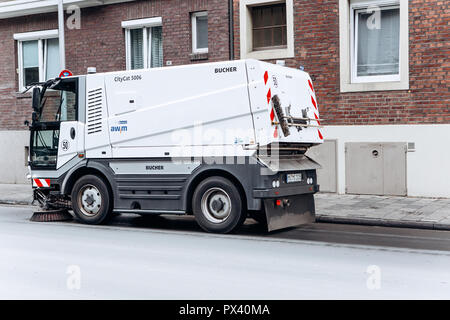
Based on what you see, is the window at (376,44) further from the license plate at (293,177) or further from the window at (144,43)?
the window at (144,43)

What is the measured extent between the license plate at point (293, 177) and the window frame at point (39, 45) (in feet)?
38.9

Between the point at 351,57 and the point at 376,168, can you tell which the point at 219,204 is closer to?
the point at 376,168

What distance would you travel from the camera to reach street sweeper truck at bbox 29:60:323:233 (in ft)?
29.9

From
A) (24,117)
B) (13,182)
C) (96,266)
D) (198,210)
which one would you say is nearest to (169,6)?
(24,117)

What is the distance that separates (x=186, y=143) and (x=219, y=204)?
1.13m

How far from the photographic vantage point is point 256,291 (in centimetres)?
566

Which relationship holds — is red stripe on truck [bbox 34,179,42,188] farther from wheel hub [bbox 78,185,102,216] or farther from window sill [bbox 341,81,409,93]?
window sill [bbox 341,81,409,93]

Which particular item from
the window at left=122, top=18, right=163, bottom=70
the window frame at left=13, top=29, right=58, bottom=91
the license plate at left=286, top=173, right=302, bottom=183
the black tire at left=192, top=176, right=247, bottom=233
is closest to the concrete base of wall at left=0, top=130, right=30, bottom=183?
the window frame at left=13, top=29, right=58, bottom=91

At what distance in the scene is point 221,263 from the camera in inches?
278

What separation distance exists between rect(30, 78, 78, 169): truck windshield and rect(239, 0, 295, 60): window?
5.76m

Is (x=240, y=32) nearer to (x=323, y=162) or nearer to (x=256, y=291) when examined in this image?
(x=323, y=162)

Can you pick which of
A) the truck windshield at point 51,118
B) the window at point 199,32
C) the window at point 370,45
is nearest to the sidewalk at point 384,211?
the window at point 370,45

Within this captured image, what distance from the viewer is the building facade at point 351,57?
43.3 ft
